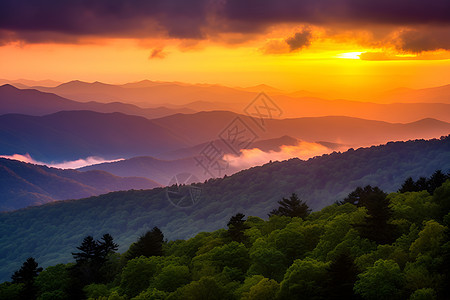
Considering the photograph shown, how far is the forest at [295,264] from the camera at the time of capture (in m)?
65.9

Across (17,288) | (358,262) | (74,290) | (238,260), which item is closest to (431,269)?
(358,262)

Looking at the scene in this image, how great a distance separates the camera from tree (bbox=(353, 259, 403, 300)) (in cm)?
6325

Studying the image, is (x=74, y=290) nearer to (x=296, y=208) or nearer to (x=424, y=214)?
(x=296, y=208)

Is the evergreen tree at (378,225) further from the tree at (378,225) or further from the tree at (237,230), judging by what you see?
the tree at (237,230)

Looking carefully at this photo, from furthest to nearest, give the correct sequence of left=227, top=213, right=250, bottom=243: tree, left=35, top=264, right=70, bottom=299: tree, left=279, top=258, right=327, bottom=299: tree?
left=227, top=213, right=250, bottom=243: tree
left=35, top=264, right=70, bottom=299: tree
left=279, top=258, right=327, bottom=299: tree

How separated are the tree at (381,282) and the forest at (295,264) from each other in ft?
0.39

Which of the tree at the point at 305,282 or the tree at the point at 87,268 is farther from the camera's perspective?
the tree at the point at 87,268

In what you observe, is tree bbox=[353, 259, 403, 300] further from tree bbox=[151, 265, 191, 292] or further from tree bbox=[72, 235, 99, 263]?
tree bbox=[72, 235, 99, 263]

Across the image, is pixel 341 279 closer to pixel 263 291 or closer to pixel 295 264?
pixel 295 264

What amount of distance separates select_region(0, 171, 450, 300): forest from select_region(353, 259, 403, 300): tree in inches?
4.7

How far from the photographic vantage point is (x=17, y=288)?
106 metres

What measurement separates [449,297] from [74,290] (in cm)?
6797

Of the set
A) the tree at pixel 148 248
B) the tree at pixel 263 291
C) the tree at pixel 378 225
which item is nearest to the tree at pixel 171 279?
the tree at pixel 263 291

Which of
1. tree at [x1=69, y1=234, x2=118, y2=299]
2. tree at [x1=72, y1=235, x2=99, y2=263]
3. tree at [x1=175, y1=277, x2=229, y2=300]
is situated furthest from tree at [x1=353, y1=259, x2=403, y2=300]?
tree at [x1=72, y1=235, x2=99, y2=263]
